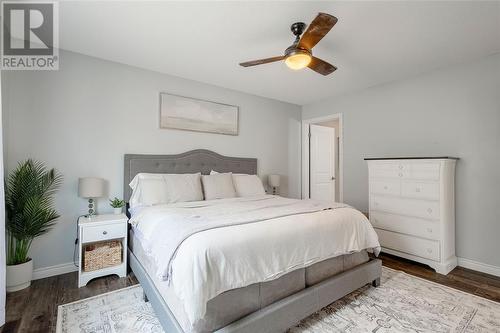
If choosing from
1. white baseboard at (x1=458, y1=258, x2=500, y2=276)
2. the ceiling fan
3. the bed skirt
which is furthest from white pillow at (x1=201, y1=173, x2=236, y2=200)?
white baseboard at (x1=458, y1=258, x2=500, y2=276)

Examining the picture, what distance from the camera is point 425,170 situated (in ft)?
9.20

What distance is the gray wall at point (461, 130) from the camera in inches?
105

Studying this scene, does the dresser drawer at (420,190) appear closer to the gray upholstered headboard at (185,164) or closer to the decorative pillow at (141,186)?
the gray upholstered headboard at (185,164)

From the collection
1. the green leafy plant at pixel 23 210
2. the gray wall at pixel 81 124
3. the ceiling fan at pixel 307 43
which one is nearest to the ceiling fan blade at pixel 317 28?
the ceiling fan at pixel 307 43

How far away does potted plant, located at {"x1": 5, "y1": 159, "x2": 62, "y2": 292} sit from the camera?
7.24 feet

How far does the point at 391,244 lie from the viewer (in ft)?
10.3

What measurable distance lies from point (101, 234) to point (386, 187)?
3.46 meters

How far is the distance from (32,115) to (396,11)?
3.62 meters

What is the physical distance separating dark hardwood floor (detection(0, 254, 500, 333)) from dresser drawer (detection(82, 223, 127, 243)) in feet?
1.53

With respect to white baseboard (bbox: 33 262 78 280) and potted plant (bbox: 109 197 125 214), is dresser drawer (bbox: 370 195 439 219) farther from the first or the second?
white baseboard (bbox: 33 262 78 280)

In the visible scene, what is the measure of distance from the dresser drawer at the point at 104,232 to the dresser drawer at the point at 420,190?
3.37 m

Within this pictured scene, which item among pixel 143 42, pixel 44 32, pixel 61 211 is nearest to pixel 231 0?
pixel 143 42

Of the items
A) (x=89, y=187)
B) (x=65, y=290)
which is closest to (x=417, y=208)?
(x=89, y=187)

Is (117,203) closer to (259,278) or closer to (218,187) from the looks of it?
(218,187)
